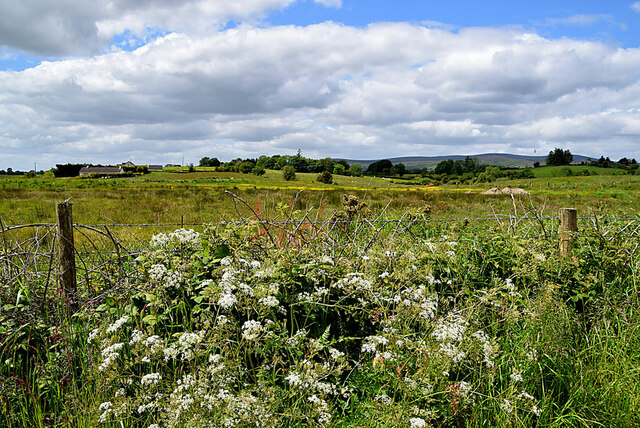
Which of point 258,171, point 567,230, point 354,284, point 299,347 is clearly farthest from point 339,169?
Result: point 299,347

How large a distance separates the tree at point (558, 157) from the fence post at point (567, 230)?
13371cm

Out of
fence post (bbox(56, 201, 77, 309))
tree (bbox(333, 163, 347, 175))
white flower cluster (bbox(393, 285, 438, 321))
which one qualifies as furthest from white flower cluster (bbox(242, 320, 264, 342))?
tree (bbox(333, 163, 347, 175))

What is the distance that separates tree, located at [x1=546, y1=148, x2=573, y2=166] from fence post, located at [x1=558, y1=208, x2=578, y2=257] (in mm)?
133712

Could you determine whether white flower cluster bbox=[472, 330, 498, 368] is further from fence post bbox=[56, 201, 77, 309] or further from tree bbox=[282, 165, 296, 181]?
tree bbox=[282, 165, 296, 181]

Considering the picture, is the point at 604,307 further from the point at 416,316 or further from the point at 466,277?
the point at 416,316

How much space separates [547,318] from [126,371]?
380 cm

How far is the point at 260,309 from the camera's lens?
3182mm

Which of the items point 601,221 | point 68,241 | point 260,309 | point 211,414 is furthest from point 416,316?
point 601,221

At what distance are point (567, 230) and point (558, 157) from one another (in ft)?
450

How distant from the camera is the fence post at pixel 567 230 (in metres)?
5.61

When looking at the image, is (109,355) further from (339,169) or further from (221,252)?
(339,169)

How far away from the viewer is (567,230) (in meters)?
5.77

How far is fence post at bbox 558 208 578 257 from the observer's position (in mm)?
5605

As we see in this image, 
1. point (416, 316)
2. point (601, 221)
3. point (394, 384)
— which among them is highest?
point (601, 221)
